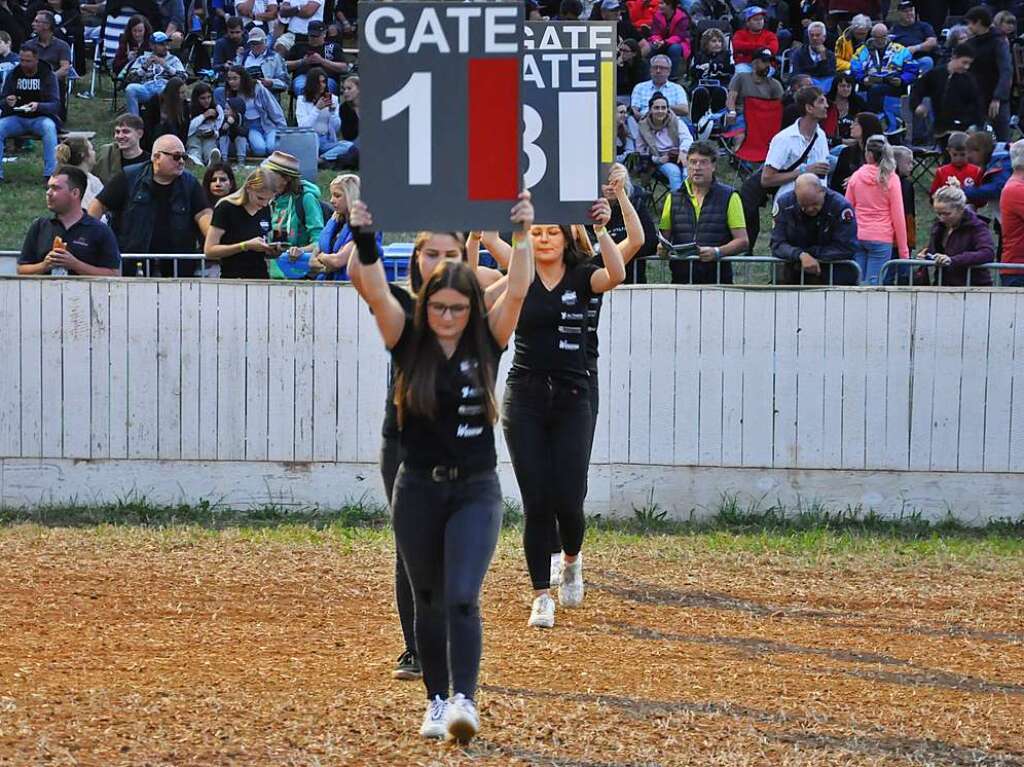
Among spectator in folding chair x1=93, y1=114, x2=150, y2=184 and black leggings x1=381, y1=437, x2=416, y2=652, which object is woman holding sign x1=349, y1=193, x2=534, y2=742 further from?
spectator in folding chair x1=93, y1=114, x2=150, y2=184

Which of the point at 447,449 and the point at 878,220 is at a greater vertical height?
the point at 878,220

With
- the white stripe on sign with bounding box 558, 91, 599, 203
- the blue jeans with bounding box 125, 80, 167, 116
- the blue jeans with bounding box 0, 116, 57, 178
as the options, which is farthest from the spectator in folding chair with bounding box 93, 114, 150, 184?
the blue jeans with bounding box 125, 80, 167, 116

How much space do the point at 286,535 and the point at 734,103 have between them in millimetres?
10809

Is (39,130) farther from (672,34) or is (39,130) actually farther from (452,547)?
(452,547)

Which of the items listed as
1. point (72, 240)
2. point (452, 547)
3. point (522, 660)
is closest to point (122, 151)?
point (72, 240)

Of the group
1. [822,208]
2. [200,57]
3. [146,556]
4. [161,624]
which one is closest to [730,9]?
[200,57]

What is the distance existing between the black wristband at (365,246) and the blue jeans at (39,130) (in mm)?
14402

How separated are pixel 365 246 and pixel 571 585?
11.2 feet

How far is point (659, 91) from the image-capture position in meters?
19.3

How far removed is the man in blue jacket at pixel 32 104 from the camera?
19.7 metres

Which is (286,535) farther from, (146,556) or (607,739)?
(607,739)

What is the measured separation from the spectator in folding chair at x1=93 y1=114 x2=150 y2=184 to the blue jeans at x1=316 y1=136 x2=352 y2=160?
606cm

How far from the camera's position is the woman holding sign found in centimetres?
614

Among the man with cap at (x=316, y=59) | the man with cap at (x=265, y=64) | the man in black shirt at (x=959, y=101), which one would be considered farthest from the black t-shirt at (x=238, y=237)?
the man in black shirt at (x=959, y=101)
